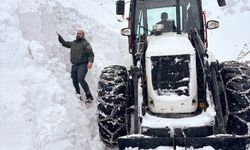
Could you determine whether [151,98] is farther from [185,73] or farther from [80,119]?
[80,119]

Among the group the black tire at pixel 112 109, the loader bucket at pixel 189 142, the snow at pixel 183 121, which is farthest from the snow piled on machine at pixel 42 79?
the loader bucket at pixel 189 142

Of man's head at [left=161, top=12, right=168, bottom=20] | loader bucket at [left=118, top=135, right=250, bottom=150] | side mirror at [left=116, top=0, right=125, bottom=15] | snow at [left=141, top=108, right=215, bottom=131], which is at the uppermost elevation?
side mirror at [left=116, top=0, right=125, bottom=15]

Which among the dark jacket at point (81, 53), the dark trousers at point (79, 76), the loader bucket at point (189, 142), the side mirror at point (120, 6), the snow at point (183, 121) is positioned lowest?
the loader bucket at point (189, 142)

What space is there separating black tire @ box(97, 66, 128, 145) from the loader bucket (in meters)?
0.98

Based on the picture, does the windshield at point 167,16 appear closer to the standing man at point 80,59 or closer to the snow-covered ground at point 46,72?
the snow-covered ground at point 46,72

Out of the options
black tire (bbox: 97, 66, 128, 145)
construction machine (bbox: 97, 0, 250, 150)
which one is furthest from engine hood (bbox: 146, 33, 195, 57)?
black tire (bbox: 97, 66, 128, 145)

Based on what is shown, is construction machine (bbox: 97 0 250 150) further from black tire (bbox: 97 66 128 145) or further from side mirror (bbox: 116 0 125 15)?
side mirror (bbox: 116 0 125 15)

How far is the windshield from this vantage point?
260 inches

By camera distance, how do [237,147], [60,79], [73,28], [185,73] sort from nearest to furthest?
[237,147] → [185,73] → [60,79] → [73,28]

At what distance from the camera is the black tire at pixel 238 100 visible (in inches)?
214

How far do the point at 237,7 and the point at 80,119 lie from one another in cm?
2252

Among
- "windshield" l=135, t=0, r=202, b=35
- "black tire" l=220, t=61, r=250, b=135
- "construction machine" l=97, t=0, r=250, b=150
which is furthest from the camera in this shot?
"windshield" l=135, t=0, r=202, b=35

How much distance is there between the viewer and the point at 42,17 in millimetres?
10312

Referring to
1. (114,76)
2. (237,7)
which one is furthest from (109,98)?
(237,7)
